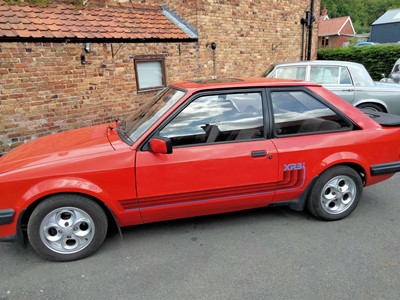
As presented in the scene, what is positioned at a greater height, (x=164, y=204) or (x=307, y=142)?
(x=307, y=142)

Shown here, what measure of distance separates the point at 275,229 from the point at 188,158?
4.00ft

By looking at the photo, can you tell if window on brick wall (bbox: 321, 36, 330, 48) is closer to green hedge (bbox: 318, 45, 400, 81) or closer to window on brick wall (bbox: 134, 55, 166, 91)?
→ green hedge (bbox: 318, 45, 400, 81)

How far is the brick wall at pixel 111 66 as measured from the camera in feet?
17.9

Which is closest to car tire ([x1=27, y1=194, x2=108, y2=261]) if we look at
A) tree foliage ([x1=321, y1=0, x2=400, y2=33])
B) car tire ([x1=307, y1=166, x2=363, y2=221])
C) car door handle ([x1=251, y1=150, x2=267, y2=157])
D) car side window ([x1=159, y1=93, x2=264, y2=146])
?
car side window ([x1=159, y1=93, x2=264, y2=146])

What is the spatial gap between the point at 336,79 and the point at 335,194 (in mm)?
4332

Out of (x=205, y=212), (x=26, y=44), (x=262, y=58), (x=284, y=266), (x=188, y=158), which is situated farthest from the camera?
(x=262, y=58)

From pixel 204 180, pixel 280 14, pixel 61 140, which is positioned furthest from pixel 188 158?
pixel 280 14

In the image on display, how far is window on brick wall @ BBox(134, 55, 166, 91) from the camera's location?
7099 millimetres

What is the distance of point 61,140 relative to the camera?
10.0ft

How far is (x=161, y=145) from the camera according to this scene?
2.53m

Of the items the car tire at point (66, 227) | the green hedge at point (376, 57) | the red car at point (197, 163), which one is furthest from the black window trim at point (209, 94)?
the green hedge at point (376, 57)

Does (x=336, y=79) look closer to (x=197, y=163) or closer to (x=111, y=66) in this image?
(x=111, y=66)

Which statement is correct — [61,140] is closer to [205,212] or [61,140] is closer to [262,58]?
[205,212]

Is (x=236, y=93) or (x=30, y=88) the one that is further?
(x=30, y=88)
